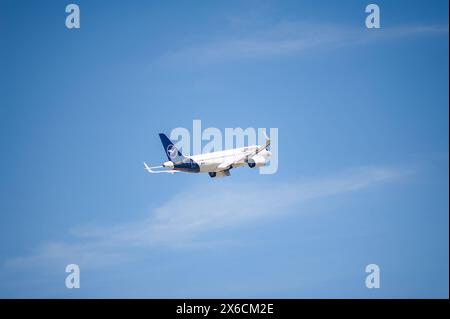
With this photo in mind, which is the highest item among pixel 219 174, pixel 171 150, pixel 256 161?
pixel 171 150

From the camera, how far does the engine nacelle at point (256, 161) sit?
179 meters

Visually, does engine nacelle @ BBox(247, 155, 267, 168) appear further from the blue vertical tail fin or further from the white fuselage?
the blue vertical tail fin

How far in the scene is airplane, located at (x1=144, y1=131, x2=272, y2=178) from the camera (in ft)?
552

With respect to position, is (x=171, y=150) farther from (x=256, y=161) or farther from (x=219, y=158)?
(x=256, y=161)

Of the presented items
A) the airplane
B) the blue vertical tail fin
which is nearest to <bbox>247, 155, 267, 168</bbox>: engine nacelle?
the airplane

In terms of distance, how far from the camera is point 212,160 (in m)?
171

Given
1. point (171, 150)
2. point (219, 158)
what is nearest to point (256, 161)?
point (219, 158)

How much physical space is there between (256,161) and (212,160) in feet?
39.8

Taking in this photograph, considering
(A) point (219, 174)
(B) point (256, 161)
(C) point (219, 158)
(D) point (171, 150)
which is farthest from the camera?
(B) point (256, 161)

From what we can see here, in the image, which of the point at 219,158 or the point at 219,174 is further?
the point at 219,174
